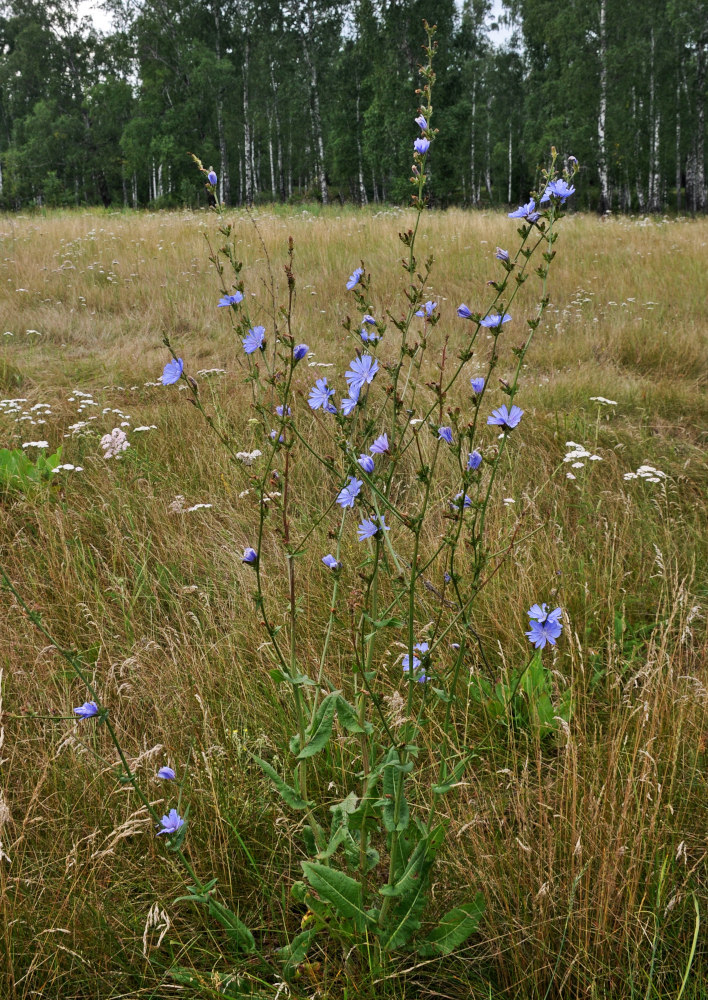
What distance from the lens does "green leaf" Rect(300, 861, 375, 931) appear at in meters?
1.14

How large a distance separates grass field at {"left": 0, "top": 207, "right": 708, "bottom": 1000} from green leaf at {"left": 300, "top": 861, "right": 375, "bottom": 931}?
0.33 ft

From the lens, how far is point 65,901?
1.25 m

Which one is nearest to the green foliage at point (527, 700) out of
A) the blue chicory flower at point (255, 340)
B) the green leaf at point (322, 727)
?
the green leaf at point (322, 727)

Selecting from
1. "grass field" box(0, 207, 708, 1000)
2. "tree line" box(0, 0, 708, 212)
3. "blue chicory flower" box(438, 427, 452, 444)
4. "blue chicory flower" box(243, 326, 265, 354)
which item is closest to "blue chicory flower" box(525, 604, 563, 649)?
"grass field" box(0, 207, 708, 1000)

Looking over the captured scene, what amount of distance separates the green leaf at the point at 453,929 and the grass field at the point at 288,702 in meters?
0.05

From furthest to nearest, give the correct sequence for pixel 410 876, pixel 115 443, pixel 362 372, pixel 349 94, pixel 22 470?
pixel 349 94 → pixel 115 443 → pixel 22 470 → pixel 362 372 → pixel 410 876

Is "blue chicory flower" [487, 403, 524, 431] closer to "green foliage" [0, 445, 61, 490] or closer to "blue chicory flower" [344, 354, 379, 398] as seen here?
"blue chicory flower" [344, 354, 379, 398]

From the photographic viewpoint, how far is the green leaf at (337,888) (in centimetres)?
114

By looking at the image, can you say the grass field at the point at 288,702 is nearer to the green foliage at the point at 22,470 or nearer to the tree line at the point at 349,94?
the green foliage at the point at 22,470

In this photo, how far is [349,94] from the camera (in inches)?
1021

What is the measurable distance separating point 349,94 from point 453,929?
2956 cm

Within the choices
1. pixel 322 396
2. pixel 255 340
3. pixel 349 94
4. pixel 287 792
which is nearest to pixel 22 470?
pixel 255 340

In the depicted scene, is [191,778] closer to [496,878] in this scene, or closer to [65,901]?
[65,901]

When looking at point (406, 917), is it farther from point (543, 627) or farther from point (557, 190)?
point (557, 190)
